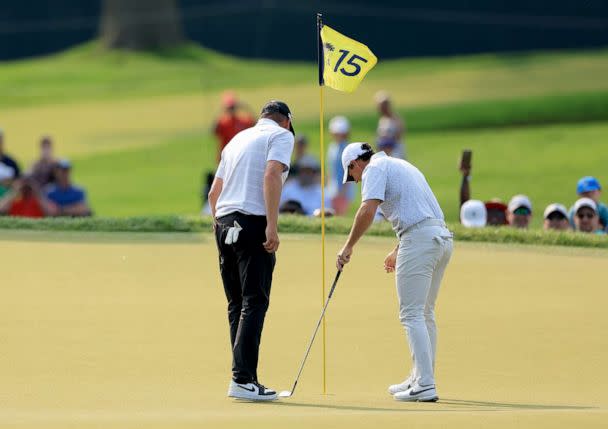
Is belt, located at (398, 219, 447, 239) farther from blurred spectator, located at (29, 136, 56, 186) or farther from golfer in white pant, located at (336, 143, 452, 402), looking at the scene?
blurred spectator, located at (29, 136, 56, 186)

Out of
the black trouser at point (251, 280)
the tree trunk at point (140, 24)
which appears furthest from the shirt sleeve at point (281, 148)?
the tree trunk at point (140, 24)

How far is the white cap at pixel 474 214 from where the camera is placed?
14195mm

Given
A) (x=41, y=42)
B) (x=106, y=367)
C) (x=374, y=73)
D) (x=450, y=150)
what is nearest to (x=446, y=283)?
(x=106, y=367)

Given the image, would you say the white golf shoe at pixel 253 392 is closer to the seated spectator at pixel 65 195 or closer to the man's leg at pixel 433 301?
the man's leg at pixel 433 301

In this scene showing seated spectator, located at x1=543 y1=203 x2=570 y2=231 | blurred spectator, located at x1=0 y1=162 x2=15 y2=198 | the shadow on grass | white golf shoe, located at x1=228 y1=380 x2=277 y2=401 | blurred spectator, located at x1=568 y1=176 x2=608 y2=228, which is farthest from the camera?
blurred spectator, located at x1=0 y1=162 x2=15 y2=198

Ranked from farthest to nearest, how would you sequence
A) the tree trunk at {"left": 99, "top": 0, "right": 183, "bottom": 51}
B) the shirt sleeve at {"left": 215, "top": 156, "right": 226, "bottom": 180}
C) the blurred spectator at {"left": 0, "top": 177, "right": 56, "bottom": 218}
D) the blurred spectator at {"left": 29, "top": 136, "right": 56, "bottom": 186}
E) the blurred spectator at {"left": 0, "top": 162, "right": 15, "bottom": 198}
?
the tree trunk at {"left": 99, "top": 0, "right": 183, "bottom": 51} < the blurred spectator at {"left": 29, "top": 136, "right": 56, "bottom": 186} < the blurred spectator at {"left": 0, "top": 162, "right": 15, "bottom": 198} < the blurred spectator at {"left": 0, "top": 177, "right": 56, "bottom": 218} < the shirt sleeve at {"left": 215, "top": 156, "right": 226, "bottom": 180}

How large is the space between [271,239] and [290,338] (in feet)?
5.77

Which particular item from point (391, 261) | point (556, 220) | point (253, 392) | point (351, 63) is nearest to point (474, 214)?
point (556, 220)

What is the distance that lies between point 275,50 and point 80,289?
26.5 m

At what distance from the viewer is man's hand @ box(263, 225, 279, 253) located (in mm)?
8070

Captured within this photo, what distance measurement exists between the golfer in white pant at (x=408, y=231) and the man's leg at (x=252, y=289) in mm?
420

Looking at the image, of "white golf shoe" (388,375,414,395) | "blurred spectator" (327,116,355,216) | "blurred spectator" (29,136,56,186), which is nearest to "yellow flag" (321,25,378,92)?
"white golf shoe" (388,375,414,395)

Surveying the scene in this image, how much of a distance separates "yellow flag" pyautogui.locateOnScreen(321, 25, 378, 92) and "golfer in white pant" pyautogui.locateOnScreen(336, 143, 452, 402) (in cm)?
80

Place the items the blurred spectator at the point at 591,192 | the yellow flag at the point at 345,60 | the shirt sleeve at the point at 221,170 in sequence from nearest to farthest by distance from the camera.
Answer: the shirt sleeve at the point at 221,170
the yellow flag at the point at 345,60
the blurred spectator at the point at 591,192
